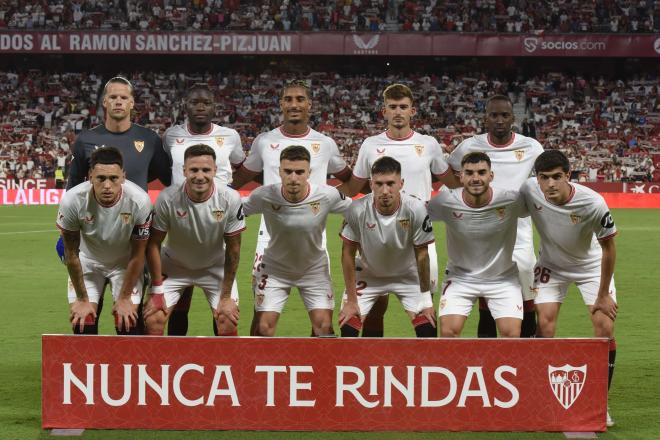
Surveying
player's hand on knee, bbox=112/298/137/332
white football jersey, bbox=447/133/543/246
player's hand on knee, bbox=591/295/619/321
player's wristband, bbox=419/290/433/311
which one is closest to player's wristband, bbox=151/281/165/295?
player's hand on knee, bbox=112/298/137/332

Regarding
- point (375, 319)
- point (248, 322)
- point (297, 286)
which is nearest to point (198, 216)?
point (297, 286)

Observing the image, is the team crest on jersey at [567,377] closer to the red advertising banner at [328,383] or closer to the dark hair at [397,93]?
the red advertising banner at [328,383]

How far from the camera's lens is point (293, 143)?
729cm

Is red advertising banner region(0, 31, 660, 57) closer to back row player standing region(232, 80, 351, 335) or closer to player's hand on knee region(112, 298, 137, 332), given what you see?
back row player standing region(232, 80, 351, 335)

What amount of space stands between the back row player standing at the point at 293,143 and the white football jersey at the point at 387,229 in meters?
0.80

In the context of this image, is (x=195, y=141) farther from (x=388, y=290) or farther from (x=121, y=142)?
(x=388, y=290)

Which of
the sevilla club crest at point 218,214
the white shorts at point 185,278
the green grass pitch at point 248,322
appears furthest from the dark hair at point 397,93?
the green grass pitch at point 248,322

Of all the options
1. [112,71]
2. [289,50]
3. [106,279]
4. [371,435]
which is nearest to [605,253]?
[371,435]

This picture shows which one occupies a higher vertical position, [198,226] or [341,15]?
[341,15]

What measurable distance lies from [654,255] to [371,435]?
1139 centimetres

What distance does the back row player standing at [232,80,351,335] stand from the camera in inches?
284

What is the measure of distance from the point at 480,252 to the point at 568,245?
58 centimetres

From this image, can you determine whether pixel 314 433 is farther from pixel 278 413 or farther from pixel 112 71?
pixel 112 71

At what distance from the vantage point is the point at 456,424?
17.7 feet
